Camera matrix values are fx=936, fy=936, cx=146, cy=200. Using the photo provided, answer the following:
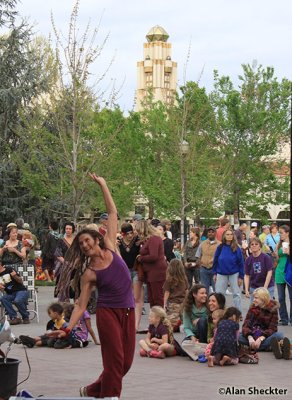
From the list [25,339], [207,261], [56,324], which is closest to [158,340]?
[56,324]

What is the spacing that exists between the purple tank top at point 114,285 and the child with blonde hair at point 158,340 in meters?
4.42

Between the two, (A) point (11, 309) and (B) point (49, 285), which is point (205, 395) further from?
(B) point (49, 285)

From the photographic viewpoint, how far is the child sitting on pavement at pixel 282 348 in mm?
11816

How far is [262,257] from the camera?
53.1 feet

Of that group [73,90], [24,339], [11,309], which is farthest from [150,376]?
[73,90]

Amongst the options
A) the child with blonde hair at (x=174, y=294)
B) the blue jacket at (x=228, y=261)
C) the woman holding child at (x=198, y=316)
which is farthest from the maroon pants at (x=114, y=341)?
the blue jacket at (x=228, y=261)

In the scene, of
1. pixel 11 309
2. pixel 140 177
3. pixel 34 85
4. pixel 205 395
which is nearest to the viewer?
pixel 205 395

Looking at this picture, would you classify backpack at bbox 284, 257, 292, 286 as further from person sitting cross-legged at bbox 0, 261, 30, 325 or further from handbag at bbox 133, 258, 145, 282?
person sitting cross-legged at bbox 0, 261, 30, 325

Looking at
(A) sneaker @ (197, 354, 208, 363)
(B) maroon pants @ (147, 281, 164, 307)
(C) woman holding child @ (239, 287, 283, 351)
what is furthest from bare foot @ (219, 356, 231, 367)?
(B) maroon pants @ (147, 281, 164, 307)

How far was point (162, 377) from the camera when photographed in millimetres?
10344

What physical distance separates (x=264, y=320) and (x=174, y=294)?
91.4 inches

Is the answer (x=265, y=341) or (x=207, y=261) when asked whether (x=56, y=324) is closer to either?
(x=265, y=341)

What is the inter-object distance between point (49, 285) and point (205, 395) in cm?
1776

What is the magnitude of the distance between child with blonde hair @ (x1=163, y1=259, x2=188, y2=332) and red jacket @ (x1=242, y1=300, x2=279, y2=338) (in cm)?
200
